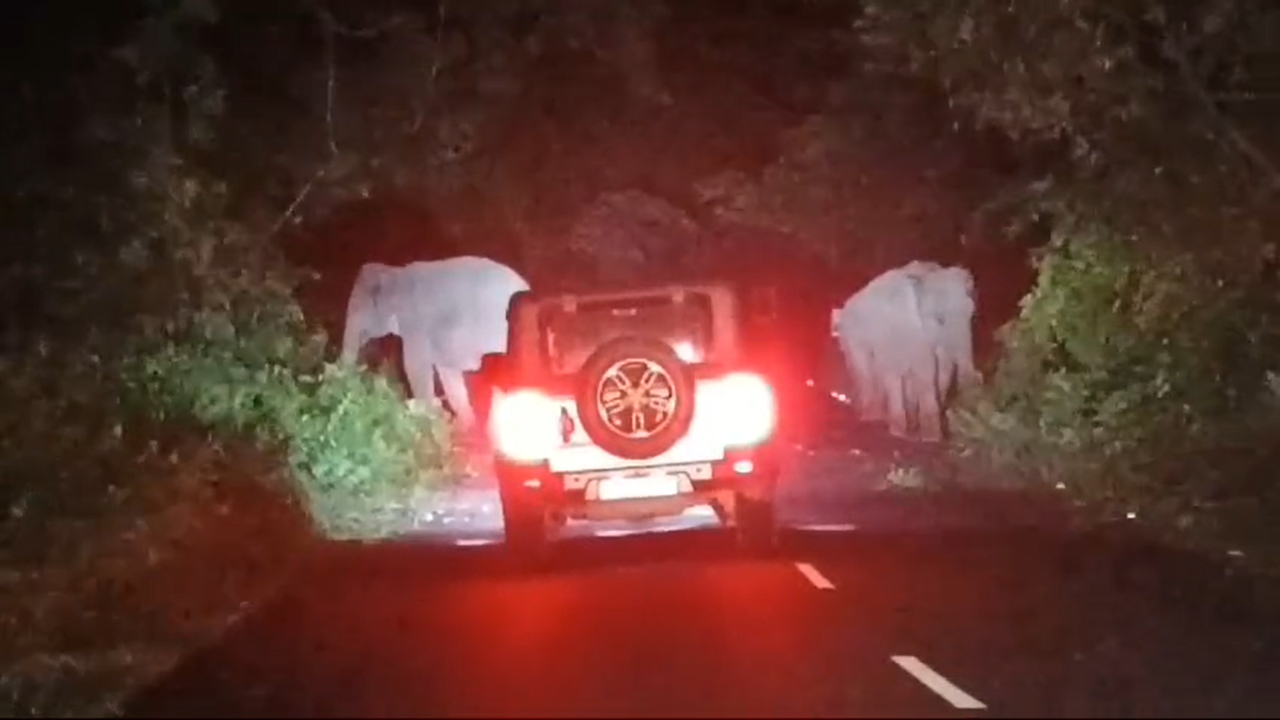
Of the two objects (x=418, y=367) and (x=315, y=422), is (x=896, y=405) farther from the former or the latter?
(x=315, y=422)

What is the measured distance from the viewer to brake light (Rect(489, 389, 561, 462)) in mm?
16766

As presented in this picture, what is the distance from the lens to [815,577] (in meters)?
16.0

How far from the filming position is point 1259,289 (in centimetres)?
2392

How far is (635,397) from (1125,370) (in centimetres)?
1099

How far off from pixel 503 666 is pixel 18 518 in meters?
9.74

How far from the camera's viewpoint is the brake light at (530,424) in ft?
55.0

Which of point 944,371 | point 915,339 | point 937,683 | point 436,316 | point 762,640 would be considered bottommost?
point 937,683

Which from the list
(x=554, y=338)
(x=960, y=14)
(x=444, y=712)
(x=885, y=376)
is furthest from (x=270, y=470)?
(x=885, y=376)

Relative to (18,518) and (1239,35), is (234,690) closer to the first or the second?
(18,518)

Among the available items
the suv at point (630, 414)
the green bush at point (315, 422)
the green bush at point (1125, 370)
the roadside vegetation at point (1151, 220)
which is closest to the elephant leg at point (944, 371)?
the green bush at point (1125, 370)

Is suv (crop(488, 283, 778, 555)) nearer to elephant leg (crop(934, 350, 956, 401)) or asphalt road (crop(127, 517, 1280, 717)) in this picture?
asphalt road (crop(127, 517, 1280, 717))

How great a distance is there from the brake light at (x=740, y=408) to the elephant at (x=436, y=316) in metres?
19.5

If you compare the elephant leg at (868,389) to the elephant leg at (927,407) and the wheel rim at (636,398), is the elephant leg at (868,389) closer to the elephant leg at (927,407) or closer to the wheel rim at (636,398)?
the elephant leg at (927,407)

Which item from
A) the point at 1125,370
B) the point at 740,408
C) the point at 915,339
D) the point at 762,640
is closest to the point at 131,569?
the point at 740,408
